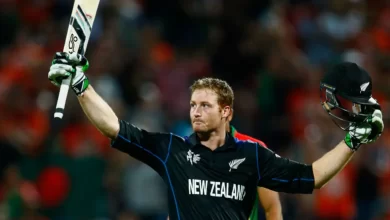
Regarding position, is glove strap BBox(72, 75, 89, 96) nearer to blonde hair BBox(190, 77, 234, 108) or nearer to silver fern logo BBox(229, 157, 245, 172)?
blonde hair BBox(190, 77, 234, 108)

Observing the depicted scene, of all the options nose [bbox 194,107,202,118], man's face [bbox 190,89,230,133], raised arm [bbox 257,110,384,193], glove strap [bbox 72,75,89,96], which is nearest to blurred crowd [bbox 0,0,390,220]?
raised arm [bbox 257,110,384,193]

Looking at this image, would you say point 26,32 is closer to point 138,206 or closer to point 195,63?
point 195,63

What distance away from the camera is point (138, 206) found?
34.5ft

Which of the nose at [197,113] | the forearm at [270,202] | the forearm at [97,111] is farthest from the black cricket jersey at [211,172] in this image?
the forearm at [270,202]

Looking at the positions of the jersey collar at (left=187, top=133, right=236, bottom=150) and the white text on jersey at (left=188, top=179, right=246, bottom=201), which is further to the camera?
the jersey collar at (left=187, top=133, right=236, bottom=150)

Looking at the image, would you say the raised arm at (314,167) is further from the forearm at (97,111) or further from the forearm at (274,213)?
the forearm at (97,111)

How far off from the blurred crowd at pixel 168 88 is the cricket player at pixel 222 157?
12.2 ft

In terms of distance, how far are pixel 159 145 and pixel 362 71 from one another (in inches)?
60.0

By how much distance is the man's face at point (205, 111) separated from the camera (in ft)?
21.3

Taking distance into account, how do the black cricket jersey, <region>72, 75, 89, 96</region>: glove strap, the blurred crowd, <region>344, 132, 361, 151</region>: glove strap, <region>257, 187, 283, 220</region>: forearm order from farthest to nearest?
the blurred crowd → <region>257, 187, 283, 220</region>: forearm → <region>344, 132, 361, 151</region>: glove strap → the black cricket jersey → <region>72, 75, 89, 96</region>: glove strap

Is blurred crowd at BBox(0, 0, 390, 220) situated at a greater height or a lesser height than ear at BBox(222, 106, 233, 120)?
greater

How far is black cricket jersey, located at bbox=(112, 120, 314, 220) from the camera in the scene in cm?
641

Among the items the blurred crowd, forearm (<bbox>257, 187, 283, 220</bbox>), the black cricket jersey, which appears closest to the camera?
the black cricket jersey

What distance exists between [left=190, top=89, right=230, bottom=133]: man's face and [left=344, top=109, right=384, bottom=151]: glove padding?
945 millimetres
